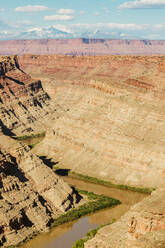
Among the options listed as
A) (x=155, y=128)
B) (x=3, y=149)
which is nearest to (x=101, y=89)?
(x=155, y=128)

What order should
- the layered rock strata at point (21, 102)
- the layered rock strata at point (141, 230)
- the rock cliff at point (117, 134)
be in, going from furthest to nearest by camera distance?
the layered rock strata at point (21, 102)
the rock cliff at point (117, 134)
the layered rock strata at point (141, 230)

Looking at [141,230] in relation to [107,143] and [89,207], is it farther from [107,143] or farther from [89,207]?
[107,143]

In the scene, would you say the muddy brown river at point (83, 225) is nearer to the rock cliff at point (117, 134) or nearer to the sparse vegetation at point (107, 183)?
the sparse vegetation at point (107, 183)

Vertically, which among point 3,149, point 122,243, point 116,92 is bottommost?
point 122,243

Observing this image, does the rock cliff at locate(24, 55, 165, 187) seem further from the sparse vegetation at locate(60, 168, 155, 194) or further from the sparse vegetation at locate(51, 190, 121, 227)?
the sparse vegetation at locate(51, 190, 121, 227)

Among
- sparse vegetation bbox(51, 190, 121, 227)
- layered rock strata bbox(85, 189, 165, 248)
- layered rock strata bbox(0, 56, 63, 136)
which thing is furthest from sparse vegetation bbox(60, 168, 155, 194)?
layered rock strata bbox(0, 56, 63, 136)

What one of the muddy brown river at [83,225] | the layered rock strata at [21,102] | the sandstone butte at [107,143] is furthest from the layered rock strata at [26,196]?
the layered rock strata at [21,102]

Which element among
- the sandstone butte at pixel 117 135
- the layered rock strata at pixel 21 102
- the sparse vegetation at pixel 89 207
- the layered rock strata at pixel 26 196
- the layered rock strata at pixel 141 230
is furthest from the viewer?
the layered rock strata at pixel 21 102

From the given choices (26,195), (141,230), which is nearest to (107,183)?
(26,195)

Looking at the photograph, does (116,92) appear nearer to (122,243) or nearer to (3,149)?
(3,149)
